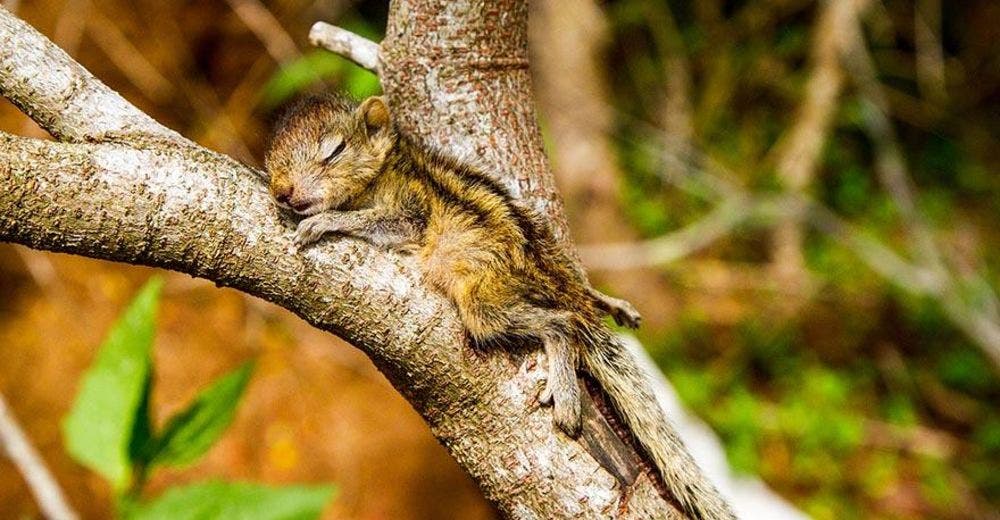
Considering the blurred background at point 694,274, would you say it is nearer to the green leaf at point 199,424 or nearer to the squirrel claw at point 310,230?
the green leaf at point 199,424

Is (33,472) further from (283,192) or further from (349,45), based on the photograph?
(349,45)

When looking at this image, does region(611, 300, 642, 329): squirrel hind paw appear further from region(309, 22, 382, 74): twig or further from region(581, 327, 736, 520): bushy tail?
region(309, 22, 382, 74): twig

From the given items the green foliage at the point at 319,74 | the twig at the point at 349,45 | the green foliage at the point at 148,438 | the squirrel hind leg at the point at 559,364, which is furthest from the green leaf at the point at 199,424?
the green foliage at the point at 319,74

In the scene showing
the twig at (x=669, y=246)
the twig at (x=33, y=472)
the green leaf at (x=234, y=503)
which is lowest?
the twig at (x=33, y=472)

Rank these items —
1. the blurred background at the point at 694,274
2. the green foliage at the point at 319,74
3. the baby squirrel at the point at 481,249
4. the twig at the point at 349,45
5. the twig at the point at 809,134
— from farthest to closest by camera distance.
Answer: the twig at the point at 809,134
the blurred background at the point at 694,274
the green foliage at the point at 319,74
the twig at the point at 349,45
the baby squirrel at the point at 481,249

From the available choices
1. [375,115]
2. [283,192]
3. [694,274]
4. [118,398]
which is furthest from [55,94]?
[694,274]

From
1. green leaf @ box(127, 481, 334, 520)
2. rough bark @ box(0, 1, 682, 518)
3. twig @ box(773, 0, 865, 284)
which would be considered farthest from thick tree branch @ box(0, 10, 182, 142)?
twig @ box(773, 0, 865, 284)
